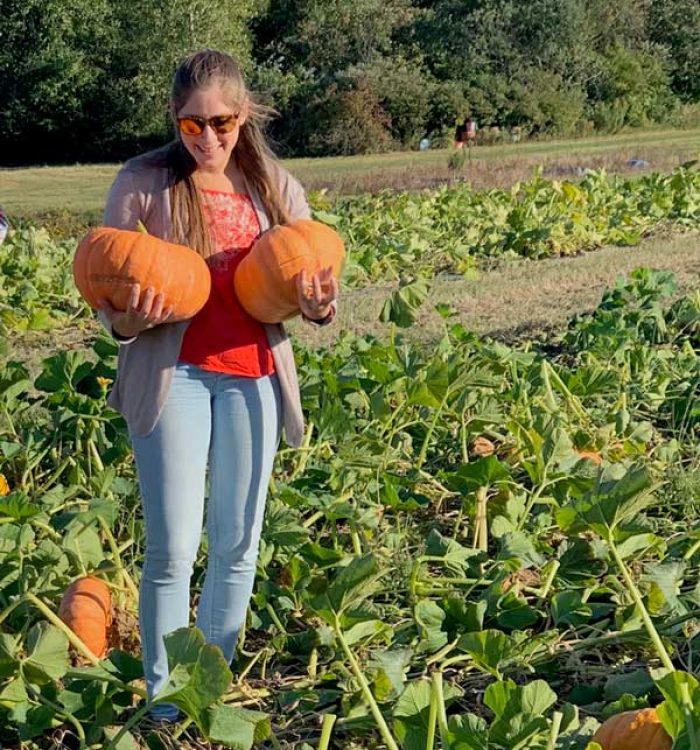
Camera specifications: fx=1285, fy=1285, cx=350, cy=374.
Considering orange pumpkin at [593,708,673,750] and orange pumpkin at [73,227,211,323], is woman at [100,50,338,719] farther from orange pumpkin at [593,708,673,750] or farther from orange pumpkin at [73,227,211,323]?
orange pumpkin at [593,708,673,750]

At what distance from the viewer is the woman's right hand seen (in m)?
2.60

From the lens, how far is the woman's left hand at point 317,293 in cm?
278

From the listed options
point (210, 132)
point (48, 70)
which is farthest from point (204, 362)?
point (48, 70)

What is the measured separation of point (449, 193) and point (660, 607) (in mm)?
11031

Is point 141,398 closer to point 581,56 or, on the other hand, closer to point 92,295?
point 92,295

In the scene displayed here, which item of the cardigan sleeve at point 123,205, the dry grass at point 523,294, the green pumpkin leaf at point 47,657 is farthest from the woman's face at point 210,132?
the dry grass at point 523,294

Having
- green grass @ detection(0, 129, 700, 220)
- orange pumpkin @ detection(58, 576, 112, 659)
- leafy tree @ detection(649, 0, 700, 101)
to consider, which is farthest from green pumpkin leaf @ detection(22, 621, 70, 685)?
leafy tree @ detection(649, 0, 700, 101)

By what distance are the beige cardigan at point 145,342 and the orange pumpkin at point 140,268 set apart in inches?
1.6

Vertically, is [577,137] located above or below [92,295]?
below

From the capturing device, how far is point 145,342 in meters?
2.75

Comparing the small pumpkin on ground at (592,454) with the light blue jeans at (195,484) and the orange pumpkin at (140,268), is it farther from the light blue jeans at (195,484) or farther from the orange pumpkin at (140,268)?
the orange pumpkin at (140,268)

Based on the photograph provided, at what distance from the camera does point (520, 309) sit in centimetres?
855

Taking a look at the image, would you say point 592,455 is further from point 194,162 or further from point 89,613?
point 194,162

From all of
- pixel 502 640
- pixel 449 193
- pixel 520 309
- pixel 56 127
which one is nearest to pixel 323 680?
pixel 502 640
